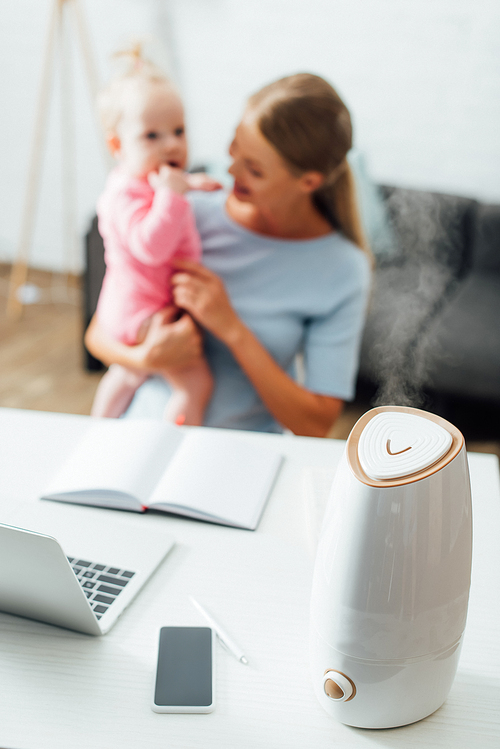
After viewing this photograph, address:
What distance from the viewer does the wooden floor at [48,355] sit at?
6.46 ft

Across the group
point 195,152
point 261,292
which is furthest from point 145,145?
point 261,292

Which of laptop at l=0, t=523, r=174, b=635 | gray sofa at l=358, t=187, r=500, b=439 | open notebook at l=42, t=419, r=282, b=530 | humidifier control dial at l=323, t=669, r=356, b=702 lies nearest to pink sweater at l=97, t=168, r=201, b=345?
open notebook at l=42, t=419, r=282, b=530

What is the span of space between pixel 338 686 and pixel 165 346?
834mm

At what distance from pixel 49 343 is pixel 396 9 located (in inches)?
59.1

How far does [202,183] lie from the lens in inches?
47.8

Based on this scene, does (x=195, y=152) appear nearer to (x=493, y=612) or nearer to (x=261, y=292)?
(x=261, y=292)

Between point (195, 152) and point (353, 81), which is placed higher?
point (353, 81)

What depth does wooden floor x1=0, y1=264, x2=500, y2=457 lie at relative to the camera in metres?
1.97

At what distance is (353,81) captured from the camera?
1.32 metres

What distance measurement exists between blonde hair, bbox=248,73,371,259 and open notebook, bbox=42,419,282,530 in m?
0.54

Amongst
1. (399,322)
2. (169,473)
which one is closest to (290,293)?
(399,322)

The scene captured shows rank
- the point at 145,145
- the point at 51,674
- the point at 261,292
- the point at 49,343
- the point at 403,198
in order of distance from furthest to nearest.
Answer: the point at 49,343 → the point at 403,198 → the point at 261,292 → the point at 145,145 → the point at 51,674

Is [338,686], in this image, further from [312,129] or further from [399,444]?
[312,129]

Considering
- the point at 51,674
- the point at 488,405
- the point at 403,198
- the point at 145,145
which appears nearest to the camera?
the point at 51,674
